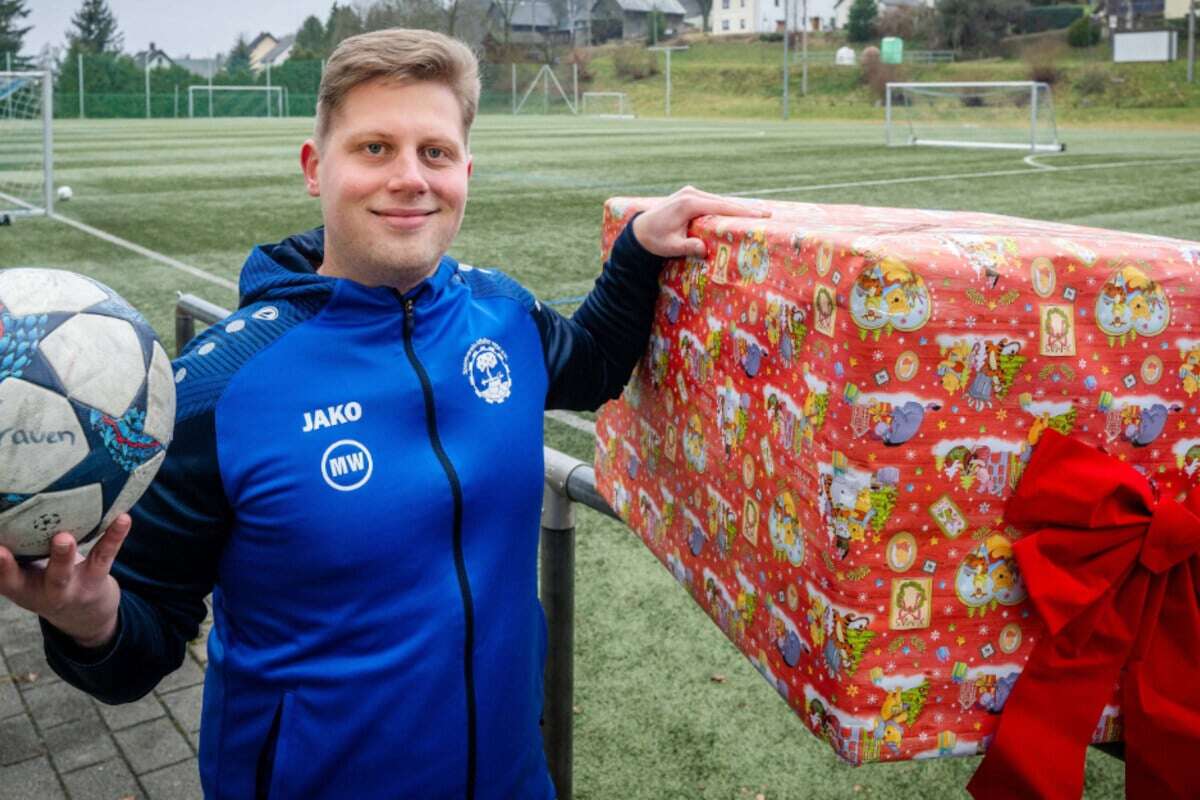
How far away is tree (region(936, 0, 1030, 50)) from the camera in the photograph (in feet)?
225

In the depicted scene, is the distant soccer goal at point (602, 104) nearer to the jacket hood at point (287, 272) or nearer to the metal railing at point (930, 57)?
the metal railing at point (930, 57)

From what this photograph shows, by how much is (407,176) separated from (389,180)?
3 cm

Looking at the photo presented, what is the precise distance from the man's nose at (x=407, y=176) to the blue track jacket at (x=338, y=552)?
17 centimetres

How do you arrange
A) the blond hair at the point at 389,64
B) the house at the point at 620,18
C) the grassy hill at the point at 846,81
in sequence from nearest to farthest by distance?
1. the blond hair at the point at 389,64
2. the grassy hill at the point at 846,81
3. the house at the point at 620,18

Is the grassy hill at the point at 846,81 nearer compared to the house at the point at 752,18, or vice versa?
the grassy hill at the point at 846,81

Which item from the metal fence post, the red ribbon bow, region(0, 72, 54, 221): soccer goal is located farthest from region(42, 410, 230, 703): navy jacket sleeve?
region(0, 72, 54, 221): soccer goal

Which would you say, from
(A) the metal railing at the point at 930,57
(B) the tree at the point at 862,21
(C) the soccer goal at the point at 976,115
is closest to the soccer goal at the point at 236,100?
(A) the metal railing at the point at 930,57

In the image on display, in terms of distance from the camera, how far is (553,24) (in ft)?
314

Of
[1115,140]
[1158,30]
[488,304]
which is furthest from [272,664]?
[1158,30]

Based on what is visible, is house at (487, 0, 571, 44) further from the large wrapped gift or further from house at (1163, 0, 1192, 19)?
the large wrapped gift

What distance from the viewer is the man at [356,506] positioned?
1776mm

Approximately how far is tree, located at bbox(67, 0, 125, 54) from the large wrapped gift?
9649cm

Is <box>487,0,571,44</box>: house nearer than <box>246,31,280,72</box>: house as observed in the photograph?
Yes

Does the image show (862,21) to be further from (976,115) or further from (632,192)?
(632,192)
